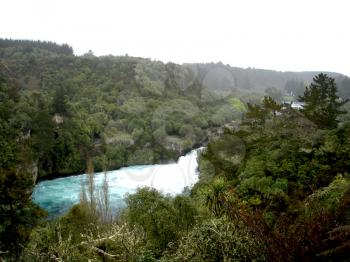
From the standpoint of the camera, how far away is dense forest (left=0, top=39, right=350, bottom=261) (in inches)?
359

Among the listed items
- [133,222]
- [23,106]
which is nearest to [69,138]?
[23,106]

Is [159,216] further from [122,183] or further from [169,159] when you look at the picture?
[169,159]

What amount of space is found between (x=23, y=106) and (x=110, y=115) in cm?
3113

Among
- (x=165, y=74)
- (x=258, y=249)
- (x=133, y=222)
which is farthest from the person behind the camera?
(x=165, y=74)

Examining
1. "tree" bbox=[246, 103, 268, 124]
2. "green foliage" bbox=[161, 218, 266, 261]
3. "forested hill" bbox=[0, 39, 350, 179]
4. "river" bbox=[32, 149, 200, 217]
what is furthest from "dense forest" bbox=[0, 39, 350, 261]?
"river" bbox=[32, 149, 200, 217]

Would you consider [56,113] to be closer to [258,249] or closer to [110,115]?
[110,115]

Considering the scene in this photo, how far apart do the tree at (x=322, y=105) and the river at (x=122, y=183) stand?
16.3 metres

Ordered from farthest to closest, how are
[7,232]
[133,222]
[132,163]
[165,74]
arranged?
[165,74] → [132,163] → [133,222] → [7,232]

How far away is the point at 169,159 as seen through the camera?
Result: 65000 mm

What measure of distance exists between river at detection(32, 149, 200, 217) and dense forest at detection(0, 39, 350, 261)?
2865mm

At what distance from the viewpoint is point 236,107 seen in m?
104

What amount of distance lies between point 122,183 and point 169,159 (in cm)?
1567

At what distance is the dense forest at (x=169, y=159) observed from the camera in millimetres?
9122

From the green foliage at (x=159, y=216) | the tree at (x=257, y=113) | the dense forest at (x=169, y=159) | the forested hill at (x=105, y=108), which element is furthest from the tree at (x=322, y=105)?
the forested hill at (x=105, y=108)
